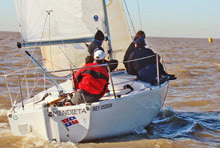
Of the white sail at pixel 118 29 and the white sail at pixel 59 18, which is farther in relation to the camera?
the white sail at pixel 118 29

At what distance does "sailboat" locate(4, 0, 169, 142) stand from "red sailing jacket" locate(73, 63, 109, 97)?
0.18m

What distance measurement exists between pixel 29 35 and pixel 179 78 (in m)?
8.71

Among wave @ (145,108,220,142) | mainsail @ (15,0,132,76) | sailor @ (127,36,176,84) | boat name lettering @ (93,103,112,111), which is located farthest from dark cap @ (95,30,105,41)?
wave @ (145,108,220,142)

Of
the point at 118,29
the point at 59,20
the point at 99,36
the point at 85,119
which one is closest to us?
the point at 85,119

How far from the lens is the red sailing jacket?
17.8 feet

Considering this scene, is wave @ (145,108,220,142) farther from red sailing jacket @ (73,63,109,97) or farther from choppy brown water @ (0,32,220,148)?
red sailing jacket @ (73,63,109,97)

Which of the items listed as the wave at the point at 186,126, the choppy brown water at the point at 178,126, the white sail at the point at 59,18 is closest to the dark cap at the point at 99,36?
the white sail at the point at 59,18

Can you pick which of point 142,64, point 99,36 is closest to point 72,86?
point 99,36

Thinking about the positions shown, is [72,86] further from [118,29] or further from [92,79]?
[118,29]

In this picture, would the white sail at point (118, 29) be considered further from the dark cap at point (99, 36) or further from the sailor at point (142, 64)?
the dark cap at point (99, 36)

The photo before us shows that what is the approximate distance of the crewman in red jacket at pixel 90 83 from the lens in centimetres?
542

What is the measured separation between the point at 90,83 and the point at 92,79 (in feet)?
0.23

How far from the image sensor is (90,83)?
213 inches

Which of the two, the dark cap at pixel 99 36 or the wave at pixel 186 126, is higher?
the dark cap at pixel 99 36
